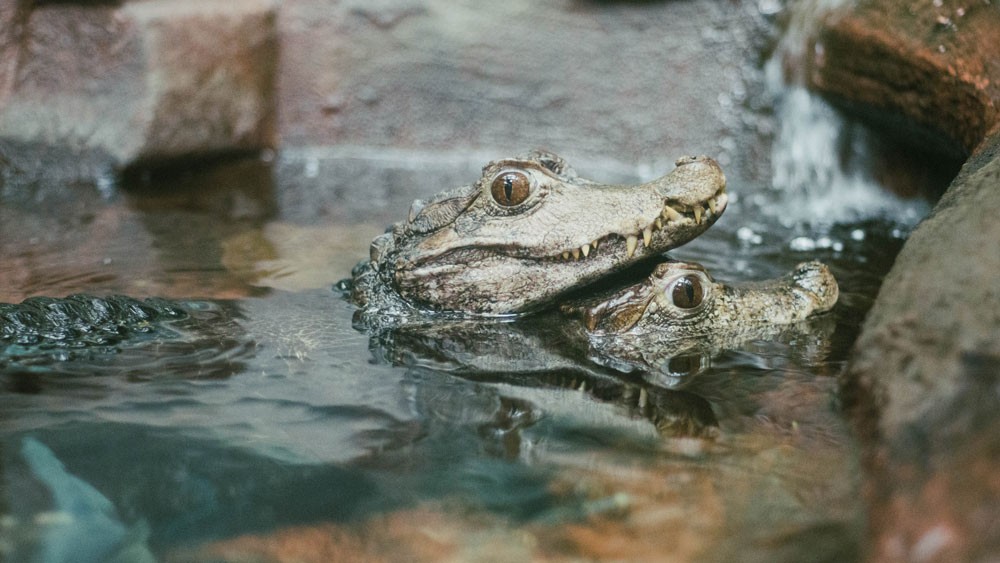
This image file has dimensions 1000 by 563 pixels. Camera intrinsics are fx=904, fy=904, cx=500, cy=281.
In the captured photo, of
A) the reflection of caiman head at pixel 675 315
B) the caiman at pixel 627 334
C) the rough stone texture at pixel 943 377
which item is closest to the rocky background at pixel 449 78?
the rough stone texture at pixel 943 377

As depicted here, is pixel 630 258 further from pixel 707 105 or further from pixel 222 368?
pixel 707 105

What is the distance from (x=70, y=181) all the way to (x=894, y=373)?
21.5 ft

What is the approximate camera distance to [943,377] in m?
2.36

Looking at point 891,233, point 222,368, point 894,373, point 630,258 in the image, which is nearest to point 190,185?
point 222,368

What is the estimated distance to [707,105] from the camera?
7621 mm

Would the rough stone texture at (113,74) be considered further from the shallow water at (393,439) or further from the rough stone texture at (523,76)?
the shallow water at (393,439)

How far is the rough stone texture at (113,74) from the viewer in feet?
22.8

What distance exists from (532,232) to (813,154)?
397cm

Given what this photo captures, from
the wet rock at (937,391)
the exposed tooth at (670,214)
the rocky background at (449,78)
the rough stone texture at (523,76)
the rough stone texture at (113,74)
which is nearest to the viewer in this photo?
the wet rock at (937,391)

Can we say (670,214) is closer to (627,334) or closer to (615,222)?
(615,222)

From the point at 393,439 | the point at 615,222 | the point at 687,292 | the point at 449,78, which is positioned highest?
the point at 449,78

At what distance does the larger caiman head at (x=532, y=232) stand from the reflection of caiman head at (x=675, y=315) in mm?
127

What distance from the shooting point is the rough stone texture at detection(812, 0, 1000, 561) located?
6.50 ft

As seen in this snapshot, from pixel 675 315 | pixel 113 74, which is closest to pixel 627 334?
pixel 675 315
